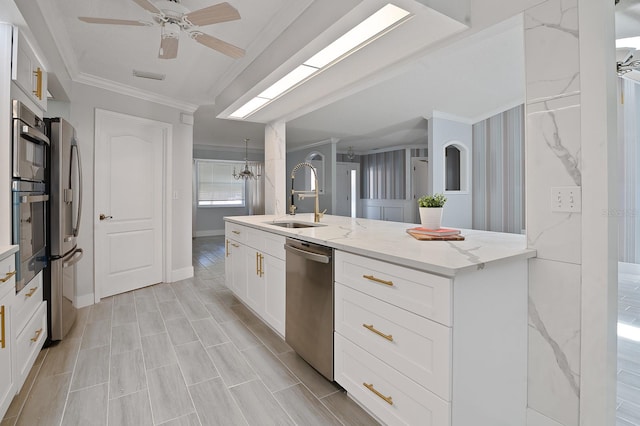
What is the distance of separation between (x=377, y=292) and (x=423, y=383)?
15.9 inches

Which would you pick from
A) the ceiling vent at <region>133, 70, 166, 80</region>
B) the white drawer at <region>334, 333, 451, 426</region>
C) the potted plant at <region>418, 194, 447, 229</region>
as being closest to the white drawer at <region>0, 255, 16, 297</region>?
the white drawer at <region>334, 333, 451, 426</region>

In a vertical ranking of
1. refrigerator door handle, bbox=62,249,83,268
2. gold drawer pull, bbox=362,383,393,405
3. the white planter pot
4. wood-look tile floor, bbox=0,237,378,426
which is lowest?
wood-look tile floor, bbox=0,237,378,426

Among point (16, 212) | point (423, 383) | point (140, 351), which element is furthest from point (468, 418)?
point (16, 212)

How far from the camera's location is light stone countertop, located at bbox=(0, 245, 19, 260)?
1.55 metres

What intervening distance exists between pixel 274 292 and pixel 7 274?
4.99ft

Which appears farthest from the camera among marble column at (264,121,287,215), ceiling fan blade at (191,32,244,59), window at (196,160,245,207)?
window at (196,160,245,207)

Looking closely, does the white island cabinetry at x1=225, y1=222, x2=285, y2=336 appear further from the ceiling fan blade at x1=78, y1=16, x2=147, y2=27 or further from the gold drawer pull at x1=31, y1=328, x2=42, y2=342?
the ceiling fan blade at x1=78, y1=16, x2=147, y2=27

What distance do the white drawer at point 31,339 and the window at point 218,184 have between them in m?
6.37

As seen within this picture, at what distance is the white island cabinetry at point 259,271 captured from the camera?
2.39m

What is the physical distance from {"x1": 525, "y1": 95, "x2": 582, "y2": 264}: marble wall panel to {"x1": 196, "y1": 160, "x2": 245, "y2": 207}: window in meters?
7.98

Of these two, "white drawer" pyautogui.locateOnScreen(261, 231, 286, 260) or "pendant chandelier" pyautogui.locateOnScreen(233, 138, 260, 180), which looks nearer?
"white drawer" pyautogui.locateOnScreen(261, 231, 286, 260)

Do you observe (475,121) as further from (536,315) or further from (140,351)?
(140,351)

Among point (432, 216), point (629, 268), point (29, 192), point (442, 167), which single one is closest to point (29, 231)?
point (29, 192)

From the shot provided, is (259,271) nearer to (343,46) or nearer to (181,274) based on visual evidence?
(343,46)
